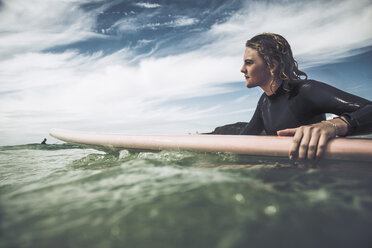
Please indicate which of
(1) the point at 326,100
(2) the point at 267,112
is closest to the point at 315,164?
(1) the point at 326,100

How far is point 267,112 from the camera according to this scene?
9.23ft

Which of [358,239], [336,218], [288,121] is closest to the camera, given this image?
[358,239]

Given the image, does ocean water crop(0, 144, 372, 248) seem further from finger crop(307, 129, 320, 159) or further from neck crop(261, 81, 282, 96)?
neck crop(261, 81, 282, 96)

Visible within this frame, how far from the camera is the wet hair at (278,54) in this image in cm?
259

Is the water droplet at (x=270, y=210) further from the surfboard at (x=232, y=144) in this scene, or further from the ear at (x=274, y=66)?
the ear at (x=274, y=66)

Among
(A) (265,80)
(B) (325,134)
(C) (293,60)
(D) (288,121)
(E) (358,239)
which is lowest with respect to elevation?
(E) (358,239)

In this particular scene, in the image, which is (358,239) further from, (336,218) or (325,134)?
(325,134)

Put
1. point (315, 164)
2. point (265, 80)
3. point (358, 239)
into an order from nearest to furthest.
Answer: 1. point (358, 239)
2. point (315, 164)
3. point (265, 80)

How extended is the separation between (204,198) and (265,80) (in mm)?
2065

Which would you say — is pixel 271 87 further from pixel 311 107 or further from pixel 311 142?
pixel 311 142

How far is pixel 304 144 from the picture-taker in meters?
1.53

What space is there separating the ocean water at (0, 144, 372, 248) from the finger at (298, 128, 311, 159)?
13 centimetres

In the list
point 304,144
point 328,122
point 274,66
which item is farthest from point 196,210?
point 274,66

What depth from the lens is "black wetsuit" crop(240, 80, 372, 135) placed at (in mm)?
1731
